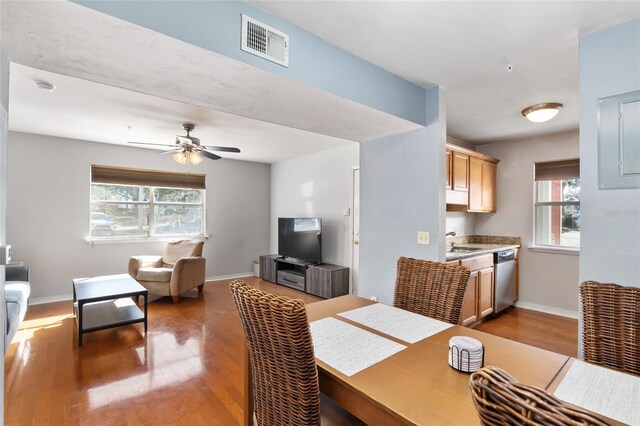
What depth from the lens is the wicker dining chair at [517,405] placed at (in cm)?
50

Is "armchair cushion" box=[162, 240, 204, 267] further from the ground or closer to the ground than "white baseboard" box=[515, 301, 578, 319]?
further from the ground

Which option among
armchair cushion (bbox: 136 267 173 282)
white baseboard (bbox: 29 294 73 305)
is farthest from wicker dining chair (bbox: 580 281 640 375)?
white baseboard (bbox: 29 294 73 305)

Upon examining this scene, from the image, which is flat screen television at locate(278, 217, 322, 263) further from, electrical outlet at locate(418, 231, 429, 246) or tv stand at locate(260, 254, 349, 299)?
electrical outlet at locate(418, 231, 429, 246)

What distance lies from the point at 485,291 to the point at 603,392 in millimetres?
2923

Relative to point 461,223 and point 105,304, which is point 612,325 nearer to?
point 461,223

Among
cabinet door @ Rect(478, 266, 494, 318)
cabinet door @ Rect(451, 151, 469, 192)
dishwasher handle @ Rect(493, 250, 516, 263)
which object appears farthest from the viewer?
dishwasher handle @ Rect(493, 250, 516, 263)

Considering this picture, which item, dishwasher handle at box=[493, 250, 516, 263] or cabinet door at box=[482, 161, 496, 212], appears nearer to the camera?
dishwasher handle at box=[493, 250, 516, 263]

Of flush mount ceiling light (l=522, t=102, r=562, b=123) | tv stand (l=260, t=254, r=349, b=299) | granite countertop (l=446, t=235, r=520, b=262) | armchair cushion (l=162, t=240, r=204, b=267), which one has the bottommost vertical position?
tv stand (l=260, t=254, r=349, b=299)

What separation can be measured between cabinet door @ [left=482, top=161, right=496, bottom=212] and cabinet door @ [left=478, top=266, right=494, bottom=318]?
1030 millimetres

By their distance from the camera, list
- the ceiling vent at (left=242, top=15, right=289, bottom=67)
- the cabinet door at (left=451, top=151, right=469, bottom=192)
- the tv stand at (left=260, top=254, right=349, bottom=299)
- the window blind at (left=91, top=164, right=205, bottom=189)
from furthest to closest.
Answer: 1. the window blind at (left=91, top=164, right=205, bottom=189)
2. the tv stand at (left=260, top=254, right=349, bottom=299)
3. the cabinet door at (left=451, top=151, right=469, bottom=192)
4. the ceiling vent at (left=242, top=15, right=289, bottom=67)

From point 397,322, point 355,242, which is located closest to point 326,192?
point 355,242

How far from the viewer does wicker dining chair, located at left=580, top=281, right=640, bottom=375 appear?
122 cm

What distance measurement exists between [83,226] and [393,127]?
4.94 metres

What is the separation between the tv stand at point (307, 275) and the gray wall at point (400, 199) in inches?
66.8
